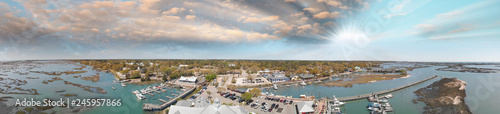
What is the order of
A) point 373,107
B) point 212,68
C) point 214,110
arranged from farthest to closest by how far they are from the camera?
1. point 212,68
2. point 373,107
3. point 214,110

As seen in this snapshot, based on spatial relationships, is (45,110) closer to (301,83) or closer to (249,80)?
(249,80)

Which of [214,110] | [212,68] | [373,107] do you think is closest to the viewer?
[214,110]

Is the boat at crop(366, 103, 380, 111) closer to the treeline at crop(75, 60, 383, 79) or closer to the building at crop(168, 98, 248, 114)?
the building at crop(168, 98, 248, 114)

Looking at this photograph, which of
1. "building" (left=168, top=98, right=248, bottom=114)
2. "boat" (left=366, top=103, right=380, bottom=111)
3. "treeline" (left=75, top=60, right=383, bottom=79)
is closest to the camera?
"building" (left=168, top=98, right=248, bottom=114)

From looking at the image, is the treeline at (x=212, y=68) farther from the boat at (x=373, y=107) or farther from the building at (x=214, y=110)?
the building at (x=214, y=110)

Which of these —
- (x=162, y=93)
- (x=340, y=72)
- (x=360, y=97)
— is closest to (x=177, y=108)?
(x=162, y=93)

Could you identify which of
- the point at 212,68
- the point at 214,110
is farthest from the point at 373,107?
the point at 212,68

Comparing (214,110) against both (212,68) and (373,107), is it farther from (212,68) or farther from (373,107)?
(212,68)

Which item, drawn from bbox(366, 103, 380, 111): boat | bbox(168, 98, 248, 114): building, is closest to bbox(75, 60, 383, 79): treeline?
bbox(366, 103, 380, 111): boat

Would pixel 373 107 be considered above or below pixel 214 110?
below

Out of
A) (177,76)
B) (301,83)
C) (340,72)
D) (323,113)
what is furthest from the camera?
(340,72)

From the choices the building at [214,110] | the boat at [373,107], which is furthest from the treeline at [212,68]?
the building at [214,110]
